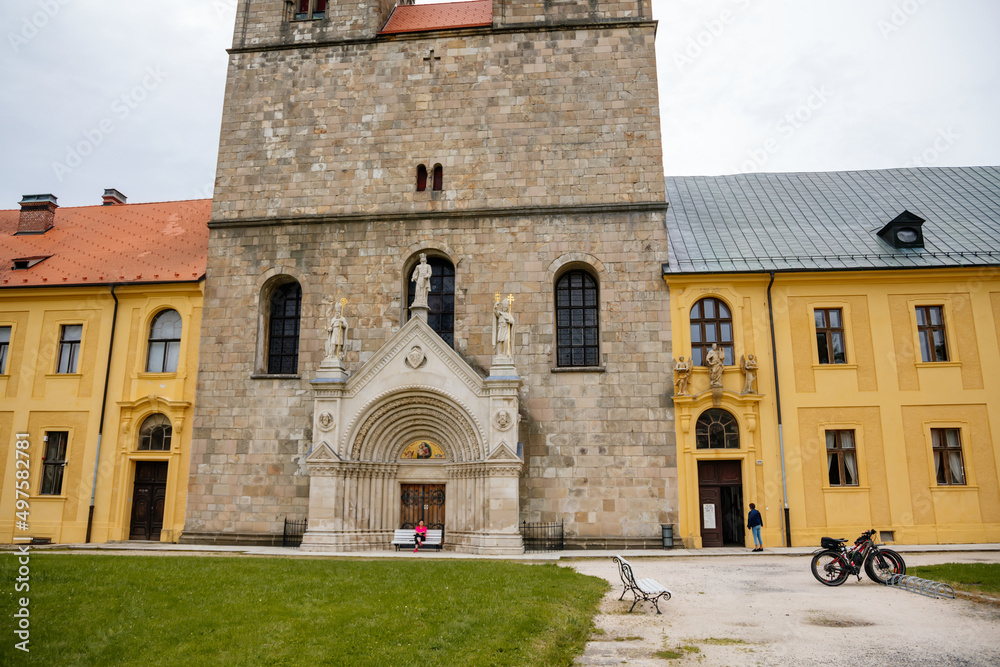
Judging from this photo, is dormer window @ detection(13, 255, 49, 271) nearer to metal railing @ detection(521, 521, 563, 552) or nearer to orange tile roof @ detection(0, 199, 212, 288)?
orange tile roof @ detection(0, 199, 212, 288)

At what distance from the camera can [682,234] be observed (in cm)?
2409

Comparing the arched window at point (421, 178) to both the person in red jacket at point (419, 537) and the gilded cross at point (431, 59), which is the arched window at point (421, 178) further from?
the person in red jacket at point (419, 537)

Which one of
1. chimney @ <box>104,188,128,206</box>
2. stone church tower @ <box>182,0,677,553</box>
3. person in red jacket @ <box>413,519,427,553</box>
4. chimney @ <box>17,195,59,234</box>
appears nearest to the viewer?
person in red jacket @ <box>413,519,427,553</box>

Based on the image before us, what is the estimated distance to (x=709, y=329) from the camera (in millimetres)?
21812

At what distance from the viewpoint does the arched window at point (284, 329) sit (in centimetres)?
2327

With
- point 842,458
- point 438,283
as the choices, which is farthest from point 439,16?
point 842,458

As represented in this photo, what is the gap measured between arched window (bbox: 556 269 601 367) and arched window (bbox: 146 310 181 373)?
40.4 feet

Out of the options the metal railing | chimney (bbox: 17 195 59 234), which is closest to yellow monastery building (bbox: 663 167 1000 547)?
the metal railing

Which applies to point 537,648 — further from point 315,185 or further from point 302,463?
point 315,185

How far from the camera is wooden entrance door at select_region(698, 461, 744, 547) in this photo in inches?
812

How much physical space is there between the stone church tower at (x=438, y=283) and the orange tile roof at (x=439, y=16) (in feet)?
0.94

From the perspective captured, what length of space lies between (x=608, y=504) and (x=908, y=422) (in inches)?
355

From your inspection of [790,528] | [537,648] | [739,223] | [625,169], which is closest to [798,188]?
[739,223]

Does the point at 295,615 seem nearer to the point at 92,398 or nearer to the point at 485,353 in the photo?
the point at 485,353
